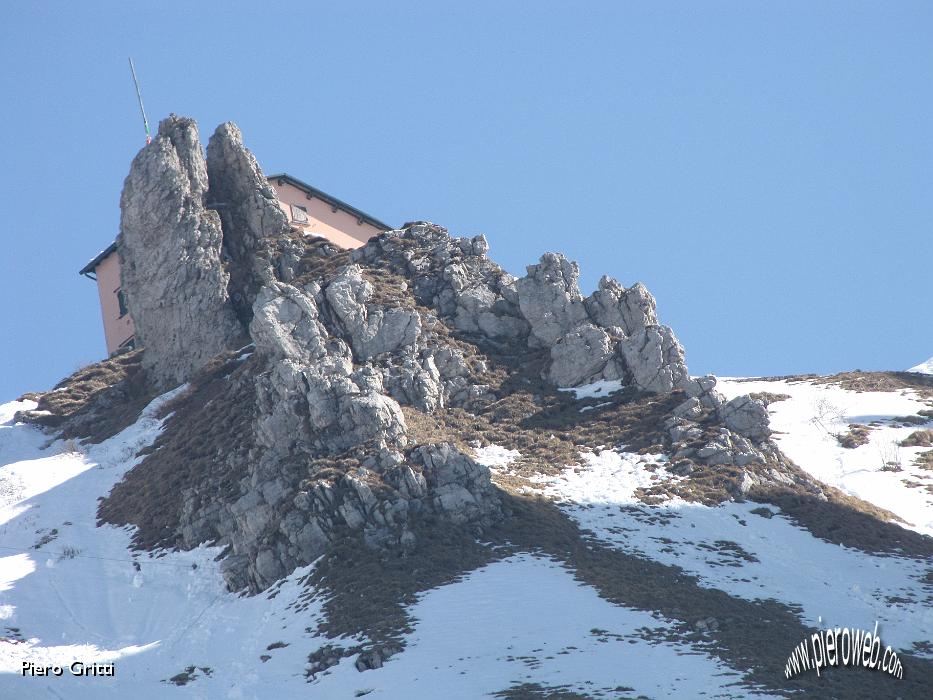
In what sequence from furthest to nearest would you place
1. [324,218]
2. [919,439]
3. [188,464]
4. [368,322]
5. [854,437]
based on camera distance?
[324,218] < [854,437] < [919,439] < [368,322] < [188,464]

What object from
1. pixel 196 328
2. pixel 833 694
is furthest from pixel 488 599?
pixel 196 328

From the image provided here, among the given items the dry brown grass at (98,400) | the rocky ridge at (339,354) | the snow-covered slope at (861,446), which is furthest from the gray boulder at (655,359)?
the dry brown grass at (98,400)

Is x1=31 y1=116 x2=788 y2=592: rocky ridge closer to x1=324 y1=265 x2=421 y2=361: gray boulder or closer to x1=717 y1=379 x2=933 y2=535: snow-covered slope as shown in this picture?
x1=324 y1=265 x2=421 y2=361: gray boulder

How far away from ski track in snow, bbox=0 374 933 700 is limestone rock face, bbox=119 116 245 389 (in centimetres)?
1327

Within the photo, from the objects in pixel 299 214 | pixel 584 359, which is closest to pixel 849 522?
pixel 584 359

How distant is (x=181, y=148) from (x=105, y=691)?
45544 mm

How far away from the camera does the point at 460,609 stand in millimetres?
41938

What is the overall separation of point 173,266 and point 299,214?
12241mm

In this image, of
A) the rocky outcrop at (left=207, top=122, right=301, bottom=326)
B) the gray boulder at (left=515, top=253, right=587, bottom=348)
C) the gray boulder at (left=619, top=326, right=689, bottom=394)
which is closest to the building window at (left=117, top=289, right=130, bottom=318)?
the rocky outcrop at (left=207, top=122, right=301, bottom=326)

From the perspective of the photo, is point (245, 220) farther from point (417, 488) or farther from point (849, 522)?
point (849, 522)

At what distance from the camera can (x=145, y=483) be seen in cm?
5928

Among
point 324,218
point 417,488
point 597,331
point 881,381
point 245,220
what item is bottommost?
point 417,488

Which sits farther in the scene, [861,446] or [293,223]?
[293,223]

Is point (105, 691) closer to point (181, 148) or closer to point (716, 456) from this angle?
point (716, 456)
